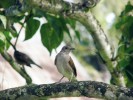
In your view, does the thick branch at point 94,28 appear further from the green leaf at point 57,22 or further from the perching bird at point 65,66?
the perching bird at point 65,66

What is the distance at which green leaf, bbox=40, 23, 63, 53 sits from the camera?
691 centimetres

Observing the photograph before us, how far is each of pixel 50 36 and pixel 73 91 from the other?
1.91 meters

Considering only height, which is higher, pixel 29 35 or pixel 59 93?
pixel 29 35

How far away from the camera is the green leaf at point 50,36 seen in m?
6.91

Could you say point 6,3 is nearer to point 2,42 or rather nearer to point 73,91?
point 2,42

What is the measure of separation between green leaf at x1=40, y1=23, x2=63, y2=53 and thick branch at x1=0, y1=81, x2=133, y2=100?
5.08 ft

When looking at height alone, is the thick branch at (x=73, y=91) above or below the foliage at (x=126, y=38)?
below

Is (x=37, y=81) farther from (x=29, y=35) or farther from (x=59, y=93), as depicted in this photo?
(x=59, y=93)

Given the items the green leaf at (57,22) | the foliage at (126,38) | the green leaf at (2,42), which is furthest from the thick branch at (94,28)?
the green leaf at (2,42)

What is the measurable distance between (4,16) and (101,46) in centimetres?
105

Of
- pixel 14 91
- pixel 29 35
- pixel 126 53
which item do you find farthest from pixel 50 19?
→ pixel 14 91

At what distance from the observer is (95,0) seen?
6008 mm

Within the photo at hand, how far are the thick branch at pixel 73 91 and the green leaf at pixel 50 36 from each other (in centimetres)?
155

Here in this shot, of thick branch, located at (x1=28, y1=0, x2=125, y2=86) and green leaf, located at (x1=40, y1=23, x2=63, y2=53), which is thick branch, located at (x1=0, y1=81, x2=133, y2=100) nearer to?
thick branch, located at (x1=28, y1=0, x2=125, y2=86)
